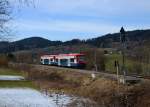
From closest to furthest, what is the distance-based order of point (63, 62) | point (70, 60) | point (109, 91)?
point (109, 91) < point (70, 60) < point (63, 62)

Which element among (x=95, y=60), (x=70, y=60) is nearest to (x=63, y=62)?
(x=70, y=60)

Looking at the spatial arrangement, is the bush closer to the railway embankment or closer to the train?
the train

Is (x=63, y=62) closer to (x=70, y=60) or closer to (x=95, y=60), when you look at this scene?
(x=70, y=60)

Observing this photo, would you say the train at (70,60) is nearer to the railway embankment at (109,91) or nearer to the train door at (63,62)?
the train door at (63,62)

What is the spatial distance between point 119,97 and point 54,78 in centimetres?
3918

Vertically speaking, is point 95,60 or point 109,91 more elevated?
point 95,60

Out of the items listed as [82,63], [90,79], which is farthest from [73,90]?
[82,63]

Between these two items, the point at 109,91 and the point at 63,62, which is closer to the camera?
the point at 109,91

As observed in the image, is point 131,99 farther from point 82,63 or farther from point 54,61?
point 54,61

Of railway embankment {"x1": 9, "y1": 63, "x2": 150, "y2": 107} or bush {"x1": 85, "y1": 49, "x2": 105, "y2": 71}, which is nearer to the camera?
railway embankment {"x1": 9, "y1": 63, "x2": 150, "y2": 107}

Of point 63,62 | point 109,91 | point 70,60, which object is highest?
point 70,60

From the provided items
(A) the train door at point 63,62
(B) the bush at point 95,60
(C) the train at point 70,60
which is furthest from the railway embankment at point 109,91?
(A) the train door at point 63,62

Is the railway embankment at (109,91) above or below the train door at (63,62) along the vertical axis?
below

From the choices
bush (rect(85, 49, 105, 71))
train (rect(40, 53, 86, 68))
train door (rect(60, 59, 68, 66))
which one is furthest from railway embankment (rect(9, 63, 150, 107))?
train door (rect(60, 59, 68, 66))
